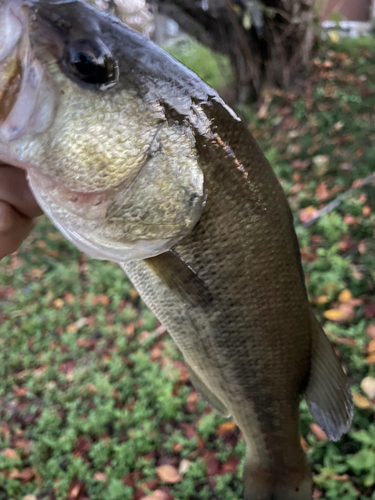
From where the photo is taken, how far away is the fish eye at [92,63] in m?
0.80

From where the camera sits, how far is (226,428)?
98.0 inches

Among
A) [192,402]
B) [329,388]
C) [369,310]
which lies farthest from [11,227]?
[369,310]

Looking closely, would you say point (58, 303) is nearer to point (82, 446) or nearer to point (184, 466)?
point (82, 446)

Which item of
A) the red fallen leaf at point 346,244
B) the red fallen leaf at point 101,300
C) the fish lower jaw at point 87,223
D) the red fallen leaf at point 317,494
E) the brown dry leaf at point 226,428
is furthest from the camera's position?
the red fallen leaf at point 101,300

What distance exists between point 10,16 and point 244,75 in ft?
17.9

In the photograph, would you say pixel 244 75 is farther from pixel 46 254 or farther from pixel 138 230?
pixel 138 230

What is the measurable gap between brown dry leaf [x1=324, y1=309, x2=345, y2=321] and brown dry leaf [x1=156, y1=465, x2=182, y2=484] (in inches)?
55.8

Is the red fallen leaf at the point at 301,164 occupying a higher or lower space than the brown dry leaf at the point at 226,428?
higher

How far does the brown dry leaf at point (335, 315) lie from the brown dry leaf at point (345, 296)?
0.11m

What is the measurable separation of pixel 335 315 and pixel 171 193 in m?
2.05

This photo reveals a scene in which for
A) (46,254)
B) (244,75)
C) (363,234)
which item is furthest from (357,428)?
(244,75)

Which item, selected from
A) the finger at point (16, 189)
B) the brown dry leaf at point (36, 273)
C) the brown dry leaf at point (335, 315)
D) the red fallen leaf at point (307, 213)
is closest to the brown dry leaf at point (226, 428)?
the brown dry leaf at point (335, 315)

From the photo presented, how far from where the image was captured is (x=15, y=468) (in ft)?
8.93

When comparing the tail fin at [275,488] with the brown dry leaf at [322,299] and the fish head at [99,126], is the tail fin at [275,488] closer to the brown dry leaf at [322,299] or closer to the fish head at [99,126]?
the fish head at [99,126]
